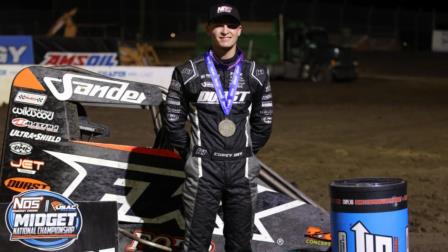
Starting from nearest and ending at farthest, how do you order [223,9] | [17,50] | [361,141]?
[223,9], [361,141], [17,50]

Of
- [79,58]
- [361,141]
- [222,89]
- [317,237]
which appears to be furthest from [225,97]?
[79,58]

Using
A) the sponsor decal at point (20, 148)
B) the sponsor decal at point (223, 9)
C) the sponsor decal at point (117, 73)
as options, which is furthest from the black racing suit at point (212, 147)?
the sponsor decal at point (117, 73)

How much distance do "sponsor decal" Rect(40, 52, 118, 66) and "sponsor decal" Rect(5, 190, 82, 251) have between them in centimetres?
1630

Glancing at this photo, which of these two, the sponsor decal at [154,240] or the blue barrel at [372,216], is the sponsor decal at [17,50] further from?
the blue barrel at [372,216]

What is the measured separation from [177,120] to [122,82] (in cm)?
86

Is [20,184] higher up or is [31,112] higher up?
[31,112]

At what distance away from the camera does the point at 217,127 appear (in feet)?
16.3

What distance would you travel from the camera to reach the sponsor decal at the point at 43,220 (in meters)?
5.25

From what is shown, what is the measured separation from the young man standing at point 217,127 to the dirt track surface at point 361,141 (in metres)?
2.33

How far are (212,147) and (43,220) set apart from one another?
1201 millimetres

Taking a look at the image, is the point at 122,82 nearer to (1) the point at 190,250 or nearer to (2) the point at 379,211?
(1) the point at 190,250

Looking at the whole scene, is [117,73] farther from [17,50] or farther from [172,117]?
[172,117]

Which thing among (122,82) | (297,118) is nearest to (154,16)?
(297,118)

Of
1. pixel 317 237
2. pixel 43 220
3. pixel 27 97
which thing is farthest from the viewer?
pixel 317 237
